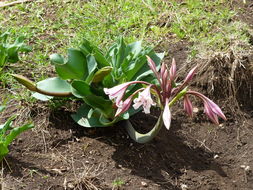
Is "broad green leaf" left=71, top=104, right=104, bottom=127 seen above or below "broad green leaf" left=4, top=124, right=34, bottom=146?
below

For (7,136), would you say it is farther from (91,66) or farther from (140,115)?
(140,115)

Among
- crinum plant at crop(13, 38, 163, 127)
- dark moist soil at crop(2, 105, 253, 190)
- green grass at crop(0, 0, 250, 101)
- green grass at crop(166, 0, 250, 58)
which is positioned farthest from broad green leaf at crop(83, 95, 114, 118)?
green grass at crop(166, 0, 250, 58)

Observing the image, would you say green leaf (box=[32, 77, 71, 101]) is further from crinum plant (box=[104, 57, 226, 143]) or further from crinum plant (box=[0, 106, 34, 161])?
crinum plant (box=[104, 57, 226, 143])

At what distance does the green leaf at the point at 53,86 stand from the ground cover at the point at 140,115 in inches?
5.3

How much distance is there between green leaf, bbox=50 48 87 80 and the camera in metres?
3.80

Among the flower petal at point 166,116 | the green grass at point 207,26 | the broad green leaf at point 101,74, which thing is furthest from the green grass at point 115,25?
the flower petal at point 166,116

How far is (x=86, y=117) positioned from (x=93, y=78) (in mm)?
353

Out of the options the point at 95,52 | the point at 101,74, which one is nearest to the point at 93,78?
the point at 101,74

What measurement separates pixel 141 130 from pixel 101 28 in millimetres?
1488

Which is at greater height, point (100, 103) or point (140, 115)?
point (100, 103)

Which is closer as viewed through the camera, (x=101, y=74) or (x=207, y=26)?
(x=101, y=74)

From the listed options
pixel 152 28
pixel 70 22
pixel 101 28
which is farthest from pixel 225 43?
pixel 70 22

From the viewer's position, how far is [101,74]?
3.61m

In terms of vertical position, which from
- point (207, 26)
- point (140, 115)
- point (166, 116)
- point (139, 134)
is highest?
point (166, 116)
